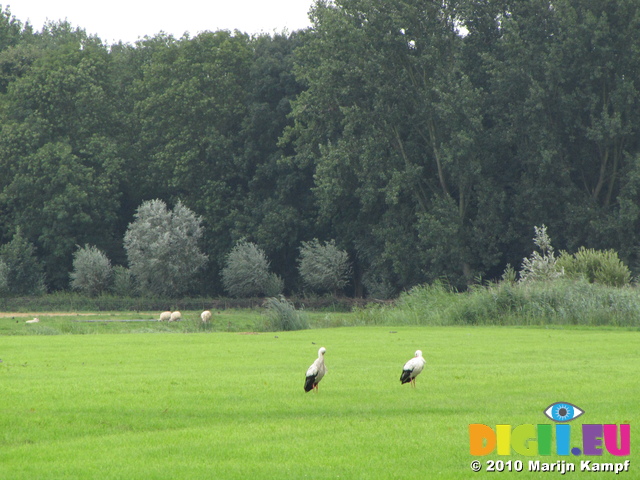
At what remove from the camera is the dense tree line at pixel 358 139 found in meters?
50.0

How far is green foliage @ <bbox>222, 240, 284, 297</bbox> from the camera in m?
57.1

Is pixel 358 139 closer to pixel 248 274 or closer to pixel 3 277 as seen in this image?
pixel 248 274

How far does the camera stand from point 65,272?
6053 centimetres

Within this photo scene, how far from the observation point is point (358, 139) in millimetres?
54188

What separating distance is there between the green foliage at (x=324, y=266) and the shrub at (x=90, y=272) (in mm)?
12749

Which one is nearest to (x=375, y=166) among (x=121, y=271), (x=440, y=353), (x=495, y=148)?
(x=495, y=148)

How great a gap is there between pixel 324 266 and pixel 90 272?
14.9 meters

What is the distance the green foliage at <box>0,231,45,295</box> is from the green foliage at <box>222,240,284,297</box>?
1229 centimetres

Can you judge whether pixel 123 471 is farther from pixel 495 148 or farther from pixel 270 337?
pixel 495 148

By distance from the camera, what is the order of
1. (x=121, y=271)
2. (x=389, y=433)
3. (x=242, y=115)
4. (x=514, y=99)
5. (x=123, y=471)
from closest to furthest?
(x=123, y=471) < (x=389, y=433) < (x=514, y=99) < (x=121, y=271) < (x=242, y=115)

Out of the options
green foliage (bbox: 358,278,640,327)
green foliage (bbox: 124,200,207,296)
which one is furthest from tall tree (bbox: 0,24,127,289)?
green foliage (bbox: 358,278,640,327)

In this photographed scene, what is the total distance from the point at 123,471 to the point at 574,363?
1050 cm

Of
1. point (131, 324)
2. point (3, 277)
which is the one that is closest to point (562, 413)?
point (131, 324)

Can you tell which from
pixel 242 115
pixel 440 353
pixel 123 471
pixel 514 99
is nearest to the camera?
pixel 123 471
